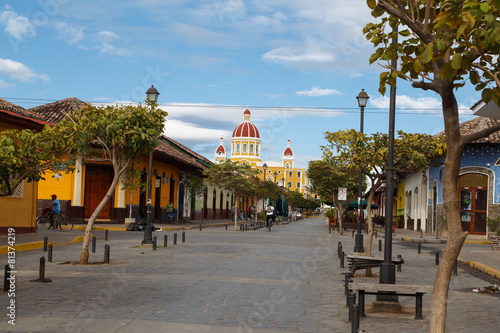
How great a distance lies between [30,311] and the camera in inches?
331

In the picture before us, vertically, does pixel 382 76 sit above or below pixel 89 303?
above

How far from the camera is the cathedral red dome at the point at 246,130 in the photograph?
146250 millimetres

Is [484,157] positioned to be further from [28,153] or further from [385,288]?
[28,153]

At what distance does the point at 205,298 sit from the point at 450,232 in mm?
5485

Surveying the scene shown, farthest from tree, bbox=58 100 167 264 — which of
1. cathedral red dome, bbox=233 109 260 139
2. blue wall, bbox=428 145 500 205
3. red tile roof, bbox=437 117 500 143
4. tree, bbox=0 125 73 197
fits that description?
cathedral red dome, bbox=233 109 260 139

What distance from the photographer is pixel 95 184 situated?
114 ft

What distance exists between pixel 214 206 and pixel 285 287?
53.5 metres

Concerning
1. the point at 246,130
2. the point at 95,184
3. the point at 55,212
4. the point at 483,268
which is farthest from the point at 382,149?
the point at 246,130

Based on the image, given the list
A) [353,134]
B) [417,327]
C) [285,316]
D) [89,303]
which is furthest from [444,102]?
[353,134]

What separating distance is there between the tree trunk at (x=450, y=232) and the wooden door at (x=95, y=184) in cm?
3078

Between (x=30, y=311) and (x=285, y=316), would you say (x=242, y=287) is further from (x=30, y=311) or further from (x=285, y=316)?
(x=30, y=311)

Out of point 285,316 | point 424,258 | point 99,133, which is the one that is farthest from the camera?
point 424,258

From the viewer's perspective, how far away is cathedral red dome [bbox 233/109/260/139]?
146 metres

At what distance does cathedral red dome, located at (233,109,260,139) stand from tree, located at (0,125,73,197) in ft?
441
